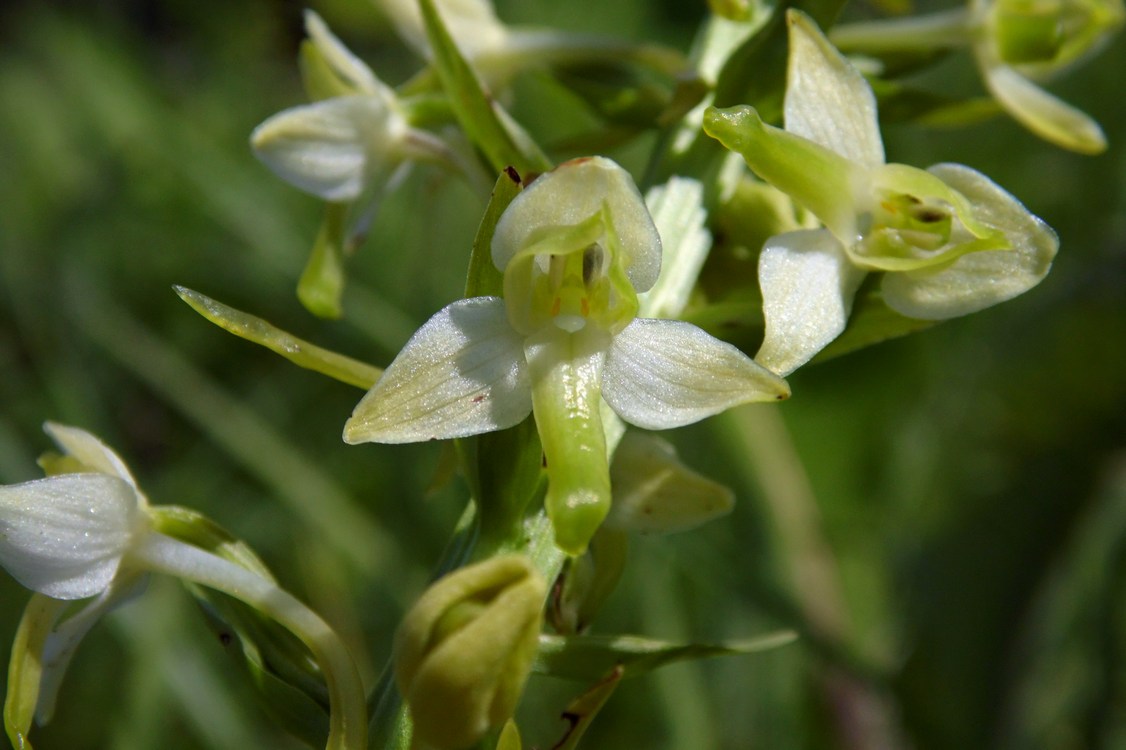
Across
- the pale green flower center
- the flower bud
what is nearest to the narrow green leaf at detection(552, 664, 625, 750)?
the flower bud

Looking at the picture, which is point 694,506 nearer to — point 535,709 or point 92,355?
point 535,709

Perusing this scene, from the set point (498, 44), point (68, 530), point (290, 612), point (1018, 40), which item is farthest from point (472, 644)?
point (1018, 40)

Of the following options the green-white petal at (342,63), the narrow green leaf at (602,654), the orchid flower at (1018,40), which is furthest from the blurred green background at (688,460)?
the narrow green leaf at (602,654)

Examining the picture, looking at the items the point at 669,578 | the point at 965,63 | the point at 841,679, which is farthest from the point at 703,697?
the point at 965,63

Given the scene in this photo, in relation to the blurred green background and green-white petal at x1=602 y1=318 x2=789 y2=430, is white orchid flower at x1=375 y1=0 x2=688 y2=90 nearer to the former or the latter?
the blurred green background

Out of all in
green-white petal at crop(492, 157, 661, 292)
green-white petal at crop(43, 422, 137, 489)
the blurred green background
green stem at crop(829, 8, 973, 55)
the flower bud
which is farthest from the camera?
the blurred green background

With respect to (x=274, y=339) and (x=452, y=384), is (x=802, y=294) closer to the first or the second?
(x=452, y=384)
